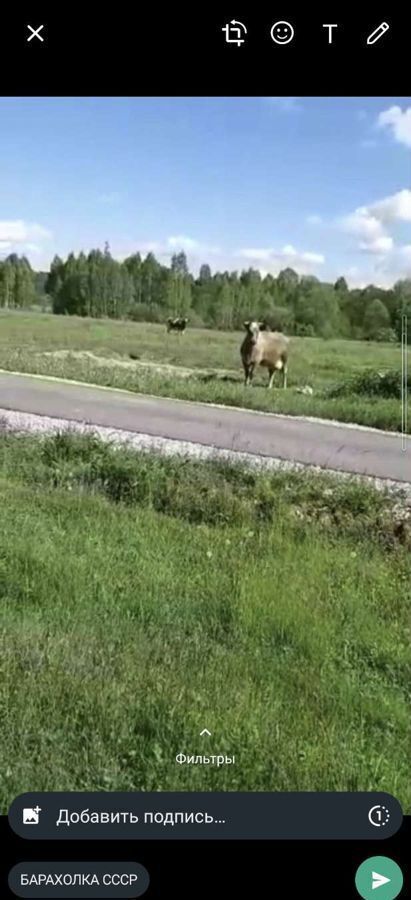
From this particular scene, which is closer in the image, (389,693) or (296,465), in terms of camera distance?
(389,693)

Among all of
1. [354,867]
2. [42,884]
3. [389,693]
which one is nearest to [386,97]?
[389,693]

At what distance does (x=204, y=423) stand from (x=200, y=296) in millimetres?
900

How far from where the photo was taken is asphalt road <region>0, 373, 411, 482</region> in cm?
245

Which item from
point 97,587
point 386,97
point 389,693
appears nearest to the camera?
point 386,97

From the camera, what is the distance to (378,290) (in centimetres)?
→ 152
